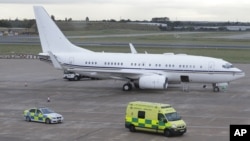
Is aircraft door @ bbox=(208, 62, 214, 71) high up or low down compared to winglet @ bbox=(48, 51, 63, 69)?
down

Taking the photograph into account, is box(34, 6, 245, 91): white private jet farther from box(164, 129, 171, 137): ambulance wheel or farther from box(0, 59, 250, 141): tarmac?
box(164, 129, 171, 137): ambulance wheel

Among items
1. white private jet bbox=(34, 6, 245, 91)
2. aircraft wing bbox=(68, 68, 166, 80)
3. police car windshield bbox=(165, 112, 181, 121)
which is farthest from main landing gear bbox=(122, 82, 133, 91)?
police car windshield bbox=(165, 112, 181, 121)

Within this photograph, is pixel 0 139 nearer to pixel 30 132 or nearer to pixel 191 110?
pixel 30 132

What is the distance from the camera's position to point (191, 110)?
135 ft

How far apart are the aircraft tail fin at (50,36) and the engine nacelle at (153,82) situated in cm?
881

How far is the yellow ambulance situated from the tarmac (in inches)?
16.6

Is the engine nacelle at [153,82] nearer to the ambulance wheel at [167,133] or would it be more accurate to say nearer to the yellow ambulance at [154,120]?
the yellow ambulance at [154,120]

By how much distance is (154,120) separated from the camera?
31.5 m

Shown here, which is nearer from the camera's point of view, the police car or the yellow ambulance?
the yellow ambulance

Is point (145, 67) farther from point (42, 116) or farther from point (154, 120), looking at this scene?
point (154, 120)

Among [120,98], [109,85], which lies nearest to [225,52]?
[109,85]

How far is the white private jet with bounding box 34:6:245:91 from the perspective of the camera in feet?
169

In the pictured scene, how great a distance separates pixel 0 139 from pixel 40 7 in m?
28.3

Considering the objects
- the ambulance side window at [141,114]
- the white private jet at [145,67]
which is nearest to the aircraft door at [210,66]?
the white private jet at [145,67]
